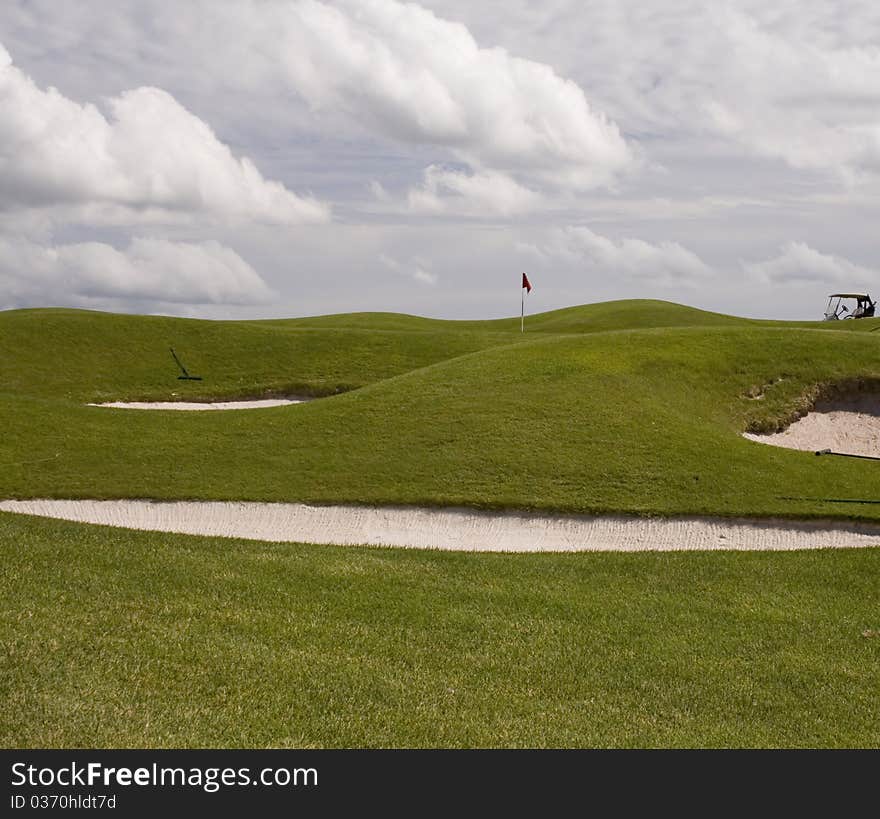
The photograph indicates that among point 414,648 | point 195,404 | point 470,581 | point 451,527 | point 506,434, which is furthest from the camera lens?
point 195,404

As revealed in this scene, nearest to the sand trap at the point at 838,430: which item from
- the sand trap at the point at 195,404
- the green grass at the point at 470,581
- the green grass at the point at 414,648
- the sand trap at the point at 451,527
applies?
the green grass at the point at 470,581

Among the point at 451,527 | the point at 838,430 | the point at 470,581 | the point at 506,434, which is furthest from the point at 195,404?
the point at 838,430

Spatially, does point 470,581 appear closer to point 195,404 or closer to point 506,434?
point 506,434

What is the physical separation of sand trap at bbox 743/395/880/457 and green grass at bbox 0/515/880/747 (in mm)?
12761

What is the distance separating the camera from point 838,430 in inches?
1323

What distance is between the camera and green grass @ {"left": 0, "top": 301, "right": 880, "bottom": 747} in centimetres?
1078

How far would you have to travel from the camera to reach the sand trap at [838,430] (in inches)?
1271

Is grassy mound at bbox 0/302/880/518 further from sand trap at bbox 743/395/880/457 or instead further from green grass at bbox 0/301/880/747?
sand trap at bbox 743/395/880/457

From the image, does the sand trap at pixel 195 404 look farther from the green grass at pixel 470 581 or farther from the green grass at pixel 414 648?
the green grass at pixel 414 648

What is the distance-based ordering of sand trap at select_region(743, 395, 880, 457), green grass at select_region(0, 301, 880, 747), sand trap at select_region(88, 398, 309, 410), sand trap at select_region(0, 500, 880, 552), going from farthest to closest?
sand trap at select_region(88, 398, 309, 410) < sand trap at select_region(743, 395, 880, 457) < sand trap at select_region(0, 500, 880, 552) < green grass at select_region(0, 301, 880, 747)

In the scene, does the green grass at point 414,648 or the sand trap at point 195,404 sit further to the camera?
the sand trap at point 195,404

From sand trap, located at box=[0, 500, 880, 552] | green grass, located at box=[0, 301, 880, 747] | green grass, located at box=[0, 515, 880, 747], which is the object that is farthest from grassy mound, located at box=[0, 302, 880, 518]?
green grass, located at box=[0, 515, 880, 747]

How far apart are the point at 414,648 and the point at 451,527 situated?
11165mm

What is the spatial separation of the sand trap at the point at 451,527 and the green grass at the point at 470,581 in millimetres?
601
